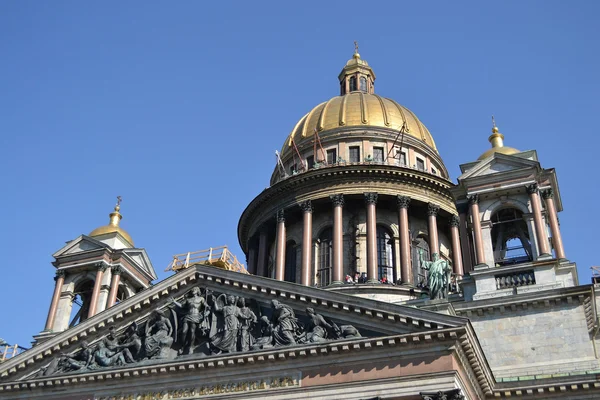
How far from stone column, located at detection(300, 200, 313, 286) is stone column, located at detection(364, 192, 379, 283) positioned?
353 cm

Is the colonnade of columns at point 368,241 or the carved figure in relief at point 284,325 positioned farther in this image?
the colonnade of columns at point 368,241

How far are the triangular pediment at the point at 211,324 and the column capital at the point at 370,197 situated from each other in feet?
53.4

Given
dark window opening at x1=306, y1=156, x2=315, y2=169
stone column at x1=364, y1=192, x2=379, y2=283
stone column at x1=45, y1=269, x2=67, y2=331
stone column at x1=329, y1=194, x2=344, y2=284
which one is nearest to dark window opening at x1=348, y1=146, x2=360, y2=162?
dark window opening at x1=306, y1=156, x2=315, y2=169

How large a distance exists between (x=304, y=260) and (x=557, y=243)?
15.5 metres

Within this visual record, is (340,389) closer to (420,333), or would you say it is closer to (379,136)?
(420,333)

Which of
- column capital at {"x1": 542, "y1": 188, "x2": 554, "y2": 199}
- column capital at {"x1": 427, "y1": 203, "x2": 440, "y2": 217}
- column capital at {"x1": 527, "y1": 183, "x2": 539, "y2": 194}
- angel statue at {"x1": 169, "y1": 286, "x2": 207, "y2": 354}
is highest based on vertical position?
column capital at {"x1": 427, "y1": 203, "x2": 440, "y2": 217}

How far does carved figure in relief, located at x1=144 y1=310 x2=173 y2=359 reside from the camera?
28.2 meters

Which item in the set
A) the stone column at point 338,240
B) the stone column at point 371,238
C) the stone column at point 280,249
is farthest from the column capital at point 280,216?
the stone column at point 371,238

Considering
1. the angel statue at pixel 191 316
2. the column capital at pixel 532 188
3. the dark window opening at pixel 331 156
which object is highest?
the dark window opening at pixel 331 156

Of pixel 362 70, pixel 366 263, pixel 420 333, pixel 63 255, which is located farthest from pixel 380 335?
pixel 362 70

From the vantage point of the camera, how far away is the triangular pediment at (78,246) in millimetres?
40844

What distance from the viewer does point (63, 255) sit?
4103 centimetres

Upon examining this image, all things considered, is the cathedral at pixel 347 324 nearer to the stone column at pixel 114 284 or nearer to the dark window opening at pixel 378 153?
the stone column at pixel 114 284

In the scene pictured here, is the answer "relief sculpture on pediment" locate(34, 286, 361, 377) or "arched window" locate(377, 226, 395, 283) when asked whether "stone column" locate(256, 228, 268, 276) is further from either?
"relief sculpture on pediment" locate(34, 286, 361, 377)
